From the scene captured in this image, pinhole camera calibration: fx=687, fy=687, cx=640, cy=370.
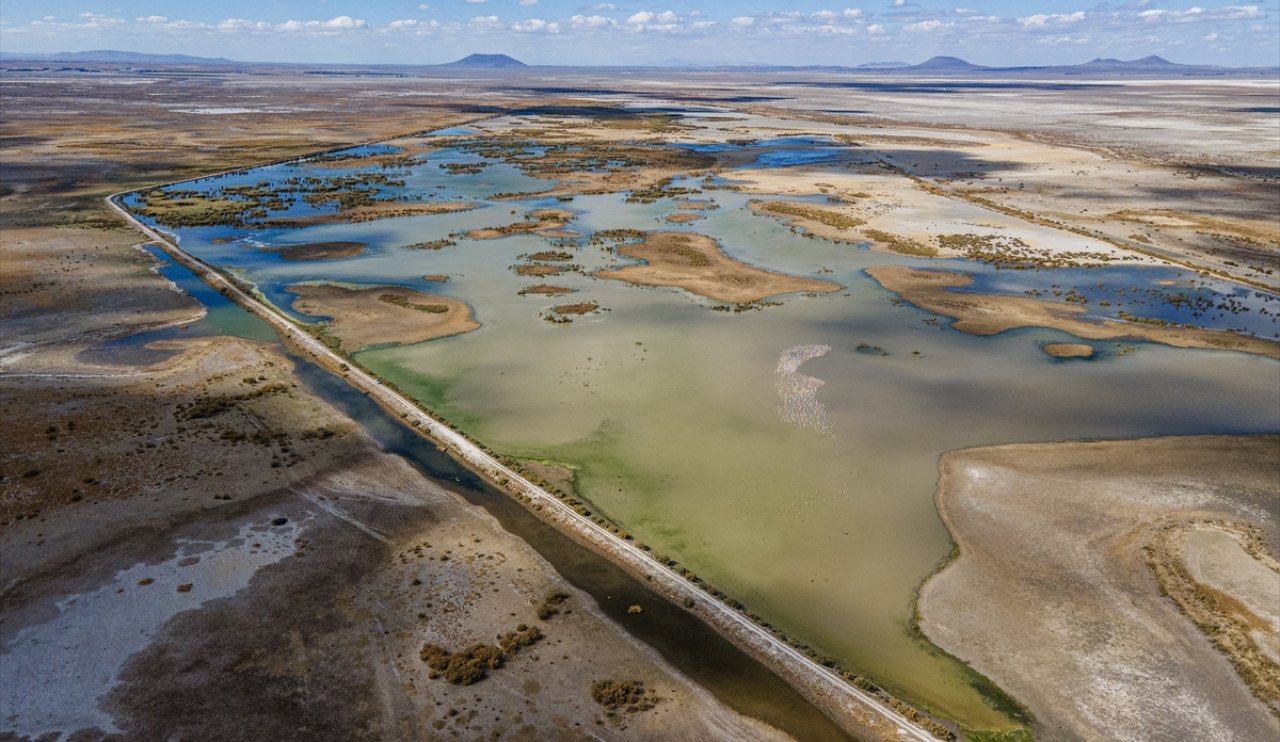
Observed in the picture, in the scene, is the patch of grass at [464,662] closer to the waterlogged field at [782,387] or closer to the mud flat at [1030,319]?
the waterlogged field at [782,387]

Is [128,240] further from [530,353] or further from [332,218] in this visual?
[530,353]

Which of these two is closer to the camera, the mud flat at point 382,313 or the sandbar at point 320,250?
the mud flat at point 382,313

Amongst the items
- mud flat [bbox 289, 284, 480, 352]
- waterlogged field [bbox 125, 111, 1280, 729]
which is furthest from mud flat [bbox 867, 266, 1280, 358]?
mud flat [bbox 289, 284, 480, 352]

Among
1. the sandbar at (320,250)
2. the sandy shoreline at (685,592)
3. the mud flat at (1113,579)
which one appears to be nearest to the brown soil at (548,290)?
the sandy shoreline at (685,592)

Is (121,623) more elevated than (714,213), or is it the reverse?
(714,213)

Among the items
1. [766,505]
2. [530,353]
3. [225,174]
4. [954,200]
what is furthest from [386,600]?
[225,174]

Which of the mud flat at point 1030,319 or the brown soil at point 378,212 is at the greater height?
the brown soil at point 378,212

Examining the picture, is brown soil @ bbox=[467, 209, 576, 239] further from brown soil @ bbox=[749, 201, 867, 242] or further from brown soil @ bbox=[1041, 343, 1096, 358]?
brown soil @ bbox=[1041, 343, 1096, 358]
